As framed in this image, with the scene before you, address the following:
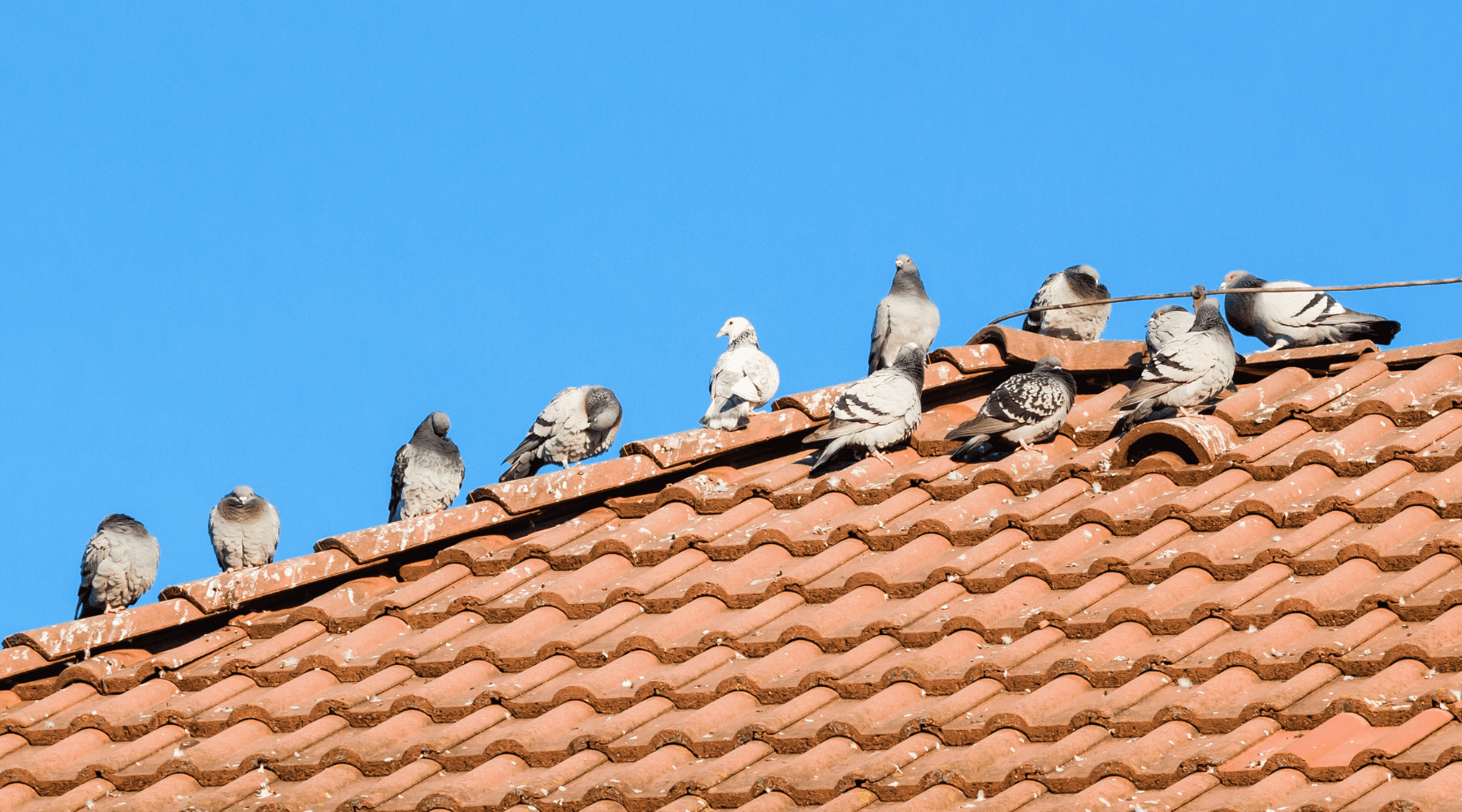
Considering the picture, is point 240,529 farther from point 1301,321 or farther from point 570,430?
point 1301,321

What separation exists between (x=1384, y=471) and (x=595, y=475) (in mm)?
2787

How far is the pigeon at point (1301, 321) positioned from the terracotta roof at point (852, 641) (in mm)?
1608

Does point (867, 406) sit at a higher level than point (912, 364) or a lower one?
lower

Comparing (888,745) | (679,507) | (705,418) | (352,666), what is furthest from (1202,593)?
(705,418)

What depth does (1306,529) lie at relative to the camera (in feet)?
14.5

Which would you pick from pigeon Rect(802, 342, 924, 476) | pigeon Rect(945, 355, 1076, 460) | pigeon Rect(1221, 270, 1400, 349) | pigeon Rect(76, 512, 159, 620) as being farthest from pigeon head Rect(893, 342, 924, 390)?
pigeon Rect(76, 512, 159, 620)

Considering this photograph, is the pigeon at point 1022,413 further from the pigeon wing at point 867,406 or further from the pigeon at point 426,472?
the pigeon at point 426,472

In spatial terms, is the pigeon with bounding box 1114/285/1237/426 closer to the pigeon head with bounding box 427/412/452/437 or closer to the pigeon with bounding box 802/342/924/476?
the pigeon with bounding box 802/342/924/476

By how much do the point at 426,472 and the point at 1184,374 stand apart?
15.3 feet

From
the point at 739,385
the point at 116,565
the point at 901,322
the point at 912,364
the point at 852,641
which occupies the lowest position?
the point at 852,641

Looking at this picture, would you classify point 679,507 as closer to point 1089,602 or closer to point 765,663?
point 765,663

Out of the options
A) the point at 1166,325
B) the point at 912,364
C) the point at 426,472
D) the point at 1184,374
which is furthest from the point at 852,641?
the point at 426,472

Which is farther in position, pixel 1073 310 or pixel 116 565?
pixel 1073 310

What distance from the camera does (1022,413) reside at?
5.79 meters
